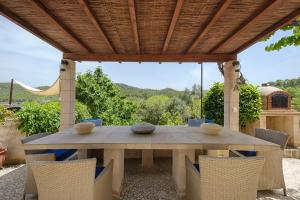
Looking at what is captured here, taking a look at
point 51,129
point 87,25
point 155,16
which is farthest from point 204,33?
point 51,129

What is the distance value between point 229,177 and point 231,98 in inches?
170

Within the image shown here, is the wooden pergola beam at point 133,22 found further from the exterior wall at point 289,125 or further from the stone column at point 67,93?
the exterior wall at point 289,125

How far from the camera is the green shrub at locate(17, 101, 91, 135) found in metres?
4.74

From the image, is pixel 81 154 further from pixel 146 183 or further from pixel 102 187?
pixel 102 187

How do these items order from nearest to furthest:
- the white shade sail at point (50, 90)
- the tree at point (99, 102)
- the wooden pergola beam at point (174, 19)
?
the wooden pergola beam at point (174, 19) < the white shade sail at point (50, 90) < the tree at point (99, 102)

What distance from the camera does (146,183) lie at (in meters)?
3.49

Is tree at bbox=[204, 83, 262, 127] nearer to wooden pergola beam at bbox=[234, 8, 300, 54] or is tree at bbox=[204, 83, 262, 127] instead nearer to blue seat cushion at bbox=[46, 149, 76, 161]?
wooden pergola beam at bbox=[234, 8, 300, 54]

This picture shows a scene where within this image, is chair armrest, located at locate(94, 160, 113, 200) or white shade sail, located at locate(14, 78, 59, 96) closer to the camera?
chair armrest, located at locate(94, 160, 113, 200)

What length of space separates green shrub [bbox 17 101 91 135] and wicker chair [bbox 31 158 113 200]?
3.47 m

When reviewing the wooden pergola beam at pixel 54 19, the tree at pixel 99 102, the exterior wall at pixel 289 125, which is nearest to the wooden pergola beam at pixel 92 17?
the wooden pergola beam at pixel 54 19

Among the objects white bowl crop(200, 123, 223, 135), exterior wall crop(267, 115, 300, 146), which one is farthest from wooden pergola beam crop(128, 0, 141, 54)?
exterior wall crop(267, 115, 300, 146)

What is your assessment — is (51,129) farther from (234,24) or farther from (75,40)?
(234,24)

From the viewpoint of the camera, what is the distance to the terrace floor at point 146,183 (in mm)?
3031

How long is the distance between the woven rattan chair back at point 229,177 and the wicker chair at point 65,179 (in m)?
0.92
